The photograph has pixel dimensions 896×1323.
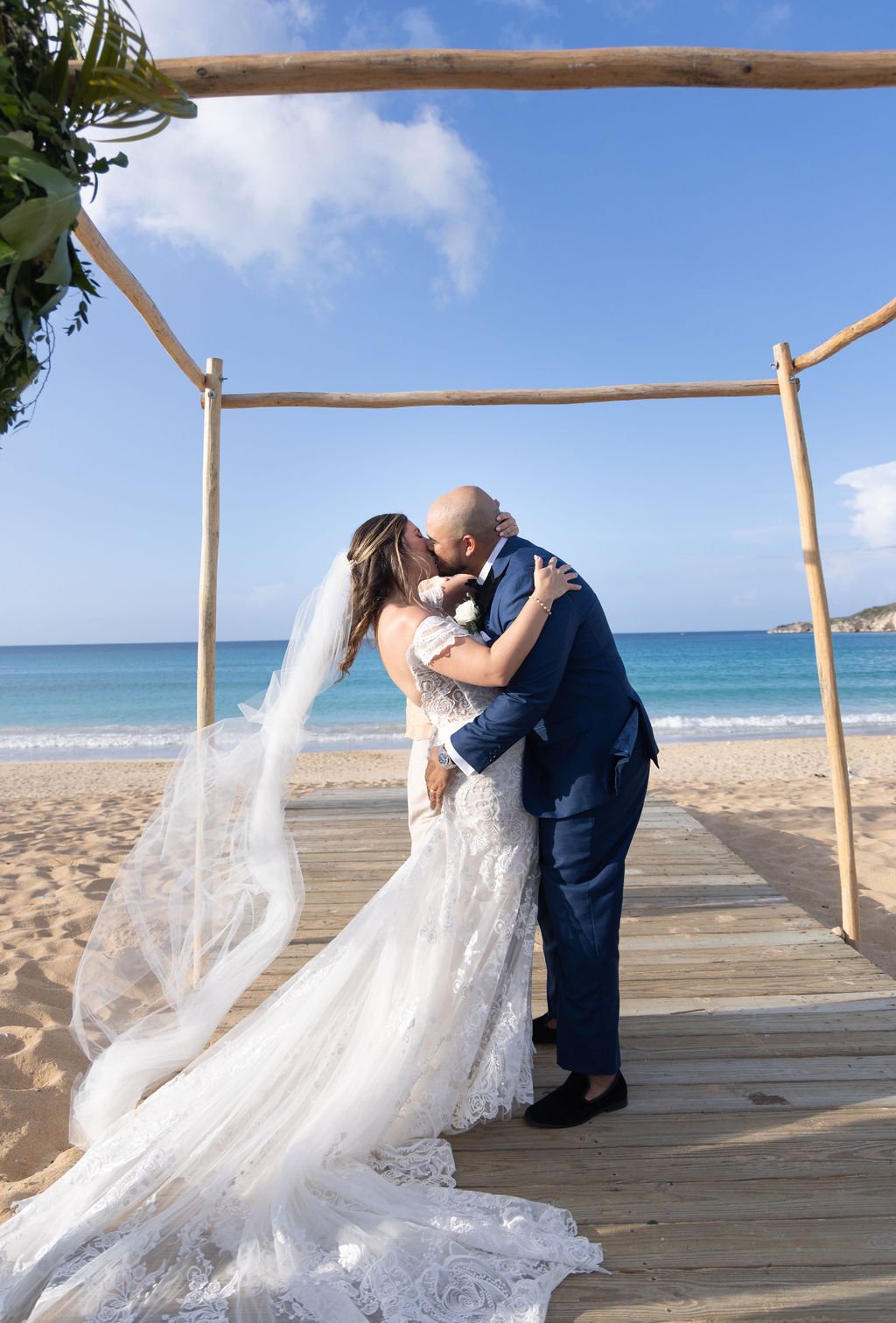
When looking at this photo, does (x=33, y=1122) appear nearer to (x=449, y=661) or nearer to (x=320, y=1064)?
(x=320, y=1064)

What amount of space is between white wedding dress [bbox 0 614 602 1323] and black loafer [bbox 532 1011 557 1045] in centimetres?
53

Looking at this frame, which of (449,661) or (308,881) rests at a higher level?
(449,661)

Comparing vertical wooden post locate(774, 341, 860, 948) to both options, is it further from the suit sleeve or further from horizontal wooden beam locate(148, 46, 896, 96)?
the suit sleeve

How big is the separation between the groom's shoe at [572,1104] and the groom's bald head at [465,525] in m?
1.64

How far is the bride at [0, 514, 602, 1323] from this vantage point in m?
1.91

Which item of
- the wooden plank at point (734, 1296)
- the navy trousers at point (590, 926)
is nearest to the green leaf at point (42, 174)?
the navy trousers at point (590, 926)

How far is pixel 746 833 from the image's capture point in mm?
7934

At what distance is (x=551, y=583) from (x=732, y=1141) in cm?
168

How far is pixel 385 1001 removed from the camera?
8.29 feet

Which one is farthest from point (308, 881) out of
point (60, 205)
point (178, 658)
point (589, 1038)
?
point (178, 658)

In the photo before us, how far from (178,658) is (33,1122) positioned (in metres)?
53.0

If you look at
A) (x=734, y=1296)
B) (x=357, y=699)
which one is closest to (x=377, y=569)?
(x=734, y=1296)

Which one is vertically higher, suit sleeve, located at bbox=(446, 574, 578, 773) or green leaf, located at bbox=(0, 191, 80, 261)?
green leaf, located at bbox=(0, 191, 80, 261)

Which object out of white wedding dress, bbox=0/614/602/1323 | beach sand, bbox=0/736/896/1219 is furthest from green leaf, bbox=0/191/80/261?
beach sand, bbox=0/736/896/1219
